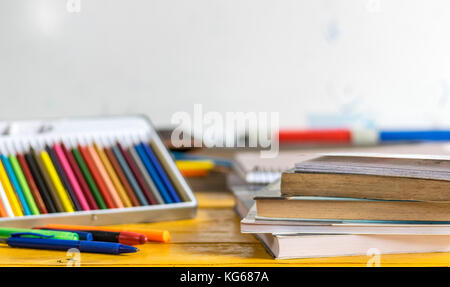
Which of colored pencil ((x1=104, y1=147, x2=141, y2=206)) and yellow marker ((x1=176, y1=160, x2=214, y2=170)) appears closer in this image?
colored pencil ((x1=104, y1=147, x2=141, y2=206))

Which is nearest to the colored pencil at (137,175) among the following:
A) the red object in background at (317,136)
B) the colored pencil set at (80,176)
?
the colored pencil set at (80,176)

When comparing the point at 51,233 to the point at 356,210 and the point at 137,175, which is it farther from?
the point at 356,210

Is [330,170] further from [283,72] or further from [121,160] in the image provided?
[283,72]

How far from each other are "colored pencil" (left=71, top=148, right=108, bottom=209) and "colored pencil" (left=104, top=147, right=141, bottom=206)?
0.03 m

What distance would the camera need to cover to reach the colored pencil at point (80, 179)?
61 centimetres

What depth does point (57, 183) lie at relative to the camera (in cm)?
62

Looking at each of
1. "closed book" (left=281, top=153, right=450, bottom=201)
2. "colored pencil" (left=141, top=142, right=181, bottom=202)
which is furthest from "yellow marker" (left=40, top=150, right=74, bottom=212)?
"closed book" (left=281, top=153, right=450, bottom=201)

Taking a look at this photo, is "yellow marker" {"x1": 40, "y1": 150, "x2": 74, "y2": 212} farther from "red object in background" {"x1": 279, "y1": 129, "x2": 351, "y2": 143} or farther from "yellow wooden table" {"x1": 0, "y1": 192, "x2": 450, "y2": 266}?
"red object in background" {"x1": 279, "y1": 129, "x2": 351, "y2": 143}

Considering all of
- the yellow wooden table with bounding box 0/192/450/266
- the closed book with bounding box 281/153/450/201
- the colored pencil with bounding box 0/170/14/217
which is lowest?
the yellow wooden table with bounding box 0/192/450/266

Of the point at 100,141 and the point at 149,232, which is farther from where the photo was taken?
the point at 100,141

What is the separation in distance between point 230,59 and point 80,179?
2.02ft

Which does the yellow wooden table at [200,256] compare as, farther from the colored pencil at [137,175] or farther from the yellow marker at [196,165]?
the yellow marker at [196,165]

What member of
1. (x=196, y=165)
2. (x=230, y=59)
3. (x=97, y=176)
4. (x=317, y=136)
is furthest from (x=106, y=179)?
(x=230, y=59)

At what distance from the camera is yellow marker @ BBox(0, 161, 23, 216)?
583 millimetres
